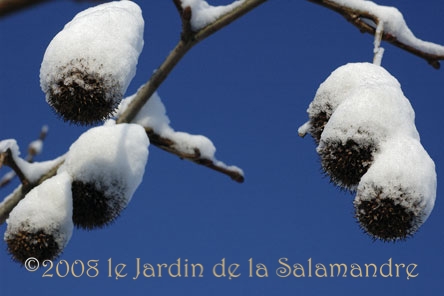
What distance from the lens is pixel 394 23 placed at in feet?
4.75

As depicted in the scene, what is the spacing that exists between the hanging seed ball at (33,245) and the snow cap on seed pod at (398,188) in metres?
0.72

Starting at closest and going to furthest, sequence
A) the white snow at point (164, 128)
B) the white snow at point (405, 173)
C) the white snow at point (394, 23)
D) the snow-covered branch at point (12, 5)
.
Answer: the snow-covered branch at point (12, 5) < the white snow at point (405, 173) < the white snow at point (394, 23) < the white snow at point (164, 128)

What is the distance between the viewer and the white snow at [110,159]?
1354 millimetres

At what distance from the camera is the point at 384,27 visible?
1.45 meters

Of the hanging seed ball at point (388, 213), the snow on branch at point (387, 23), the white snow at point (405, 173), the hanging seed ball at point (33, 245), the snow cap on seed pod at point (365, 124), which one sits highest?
the snow on branch at point (387, 23)

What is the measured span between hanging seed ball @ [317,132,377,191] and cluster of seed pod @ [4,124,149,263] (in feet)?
1.60

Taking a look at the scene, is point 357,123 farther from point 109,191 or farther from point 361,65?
point 109,191

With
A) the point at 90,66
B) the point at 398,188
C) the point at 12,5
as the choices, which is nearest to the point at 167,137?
the point at 90,66

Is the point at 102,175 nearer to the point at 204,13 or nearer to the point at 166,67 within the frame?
the point at 166,67

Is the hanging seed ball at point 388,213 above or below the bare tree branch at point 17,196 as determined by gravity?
above

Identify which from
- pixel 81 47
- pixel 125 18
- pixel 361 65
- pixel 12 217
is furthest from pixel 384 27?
pixel 12 217

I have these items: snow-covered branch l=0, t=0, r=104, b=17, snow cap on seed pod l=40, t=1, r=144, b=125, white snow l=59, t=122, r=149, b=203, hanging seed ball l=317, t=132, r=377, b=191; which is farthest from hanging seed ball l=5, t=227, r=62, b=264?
snow-covered branch l=0, t=0, r=104, b=17

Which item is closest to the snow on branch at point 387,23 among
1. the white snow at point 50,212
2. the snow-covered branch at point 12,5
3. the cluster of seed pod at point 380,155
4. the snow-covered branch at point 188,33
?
the snow-covered branch at point 188,33

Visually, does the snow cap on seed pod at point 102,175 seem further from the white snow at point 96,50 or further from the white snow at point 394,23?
the white snow at point 394,23
